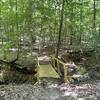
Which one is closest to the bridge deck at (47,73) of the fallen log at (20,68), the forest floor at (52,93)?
the fallen log at (20,68)

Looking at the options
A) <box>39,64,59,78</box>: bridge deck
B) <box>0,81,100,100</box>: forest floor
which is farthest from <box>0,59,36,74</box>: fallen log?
<box>0,81,100,100</box>: forest floor

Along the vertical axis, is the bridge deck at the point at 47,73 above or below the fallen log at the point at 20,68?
above

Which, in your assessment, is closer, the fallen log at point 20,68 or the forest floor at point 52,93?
the forest floor at point 52,93

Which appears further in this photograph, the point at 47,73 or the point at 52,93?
the point at 47,73

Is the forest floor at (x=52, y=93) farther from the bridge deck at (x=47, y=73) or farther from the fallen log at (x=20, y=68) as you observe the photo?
the fallen log at (x=20, y=68)

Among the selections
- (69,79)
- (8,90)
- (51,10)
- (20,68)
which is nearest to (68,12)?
(51,10)

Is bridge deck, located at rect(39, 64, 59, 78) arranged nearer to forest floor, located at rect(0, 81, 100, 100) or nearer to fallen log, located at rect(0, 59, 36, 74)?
fallen log, located at rect(0, 59, 36, 74)

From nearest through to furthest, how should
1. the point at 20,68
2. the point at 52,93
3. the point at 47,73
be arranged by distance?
the point at 52,93, the point at 47,73, the point at 20,68

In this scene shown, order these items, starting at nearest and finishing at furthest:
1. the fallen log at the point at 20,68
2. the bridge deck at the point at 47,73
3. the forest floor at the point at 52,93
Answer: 1. the forest floor at the point at 52,93
2. the bridge deck at the point at 47,73
3. the fallen log at the point at 20,68

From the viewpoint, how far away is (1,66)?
1073 centimetres

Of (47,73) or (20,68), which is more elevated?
(47,73)

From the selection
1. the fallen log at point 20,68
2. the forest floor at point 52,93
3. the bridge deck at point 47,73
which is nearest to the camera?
the forest floor at point 52,93

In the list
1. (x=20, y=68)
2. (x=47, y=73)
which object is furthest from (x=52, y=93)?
(x=20, y=68)

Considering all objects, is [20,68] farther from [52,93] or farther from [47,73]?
[52,93]
